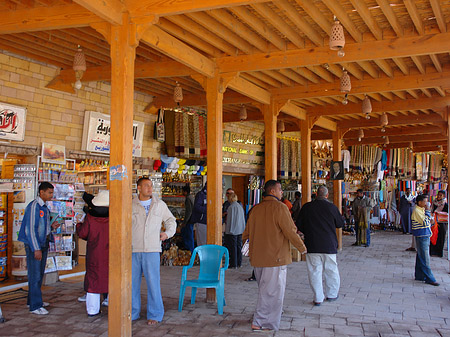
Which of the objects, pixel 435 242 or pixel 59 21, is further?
pixel 435 242

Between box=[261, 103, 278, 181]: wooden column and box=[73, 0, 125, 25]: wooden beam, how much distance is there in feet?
16.9

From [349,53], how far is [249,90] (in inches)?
101

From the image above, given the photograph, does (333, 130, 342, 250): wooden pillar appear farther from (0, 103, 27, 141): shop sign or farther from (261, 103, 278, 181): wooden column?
(0, 103, 27, 141): shop sign

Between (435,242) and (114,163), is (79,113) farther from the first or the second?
(435,242)

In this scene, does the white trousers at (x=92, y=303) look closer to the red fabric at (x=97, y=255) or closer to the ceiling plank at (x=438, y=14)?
the red fabric at (x=97, y=255)

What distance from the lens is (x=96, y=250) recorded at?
19.0 feet

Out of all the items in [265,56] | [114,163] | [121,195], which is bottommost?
[121,195]

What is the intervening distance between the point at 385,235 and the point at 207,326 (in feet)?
43.5

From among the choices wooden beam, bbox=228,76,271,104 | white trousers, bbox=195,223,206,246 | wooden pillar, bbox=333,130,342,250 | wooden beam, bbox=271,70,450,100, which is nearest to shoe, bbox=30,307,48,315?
white trousers, bbox=195,223,206,246

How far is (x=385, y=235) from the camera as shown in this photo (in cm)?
1722

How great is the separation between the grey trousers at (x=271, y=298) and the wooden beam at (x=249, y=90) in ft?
12.5

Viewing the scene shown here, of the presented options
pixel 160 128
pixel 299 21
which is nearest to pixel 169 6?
pixel 299 21

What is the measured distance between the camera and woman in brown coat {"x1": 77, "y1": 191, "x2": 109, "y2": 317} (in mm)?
5793

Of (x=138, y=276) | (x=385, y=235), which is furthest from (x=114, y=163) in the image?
(x=385, y=235)
